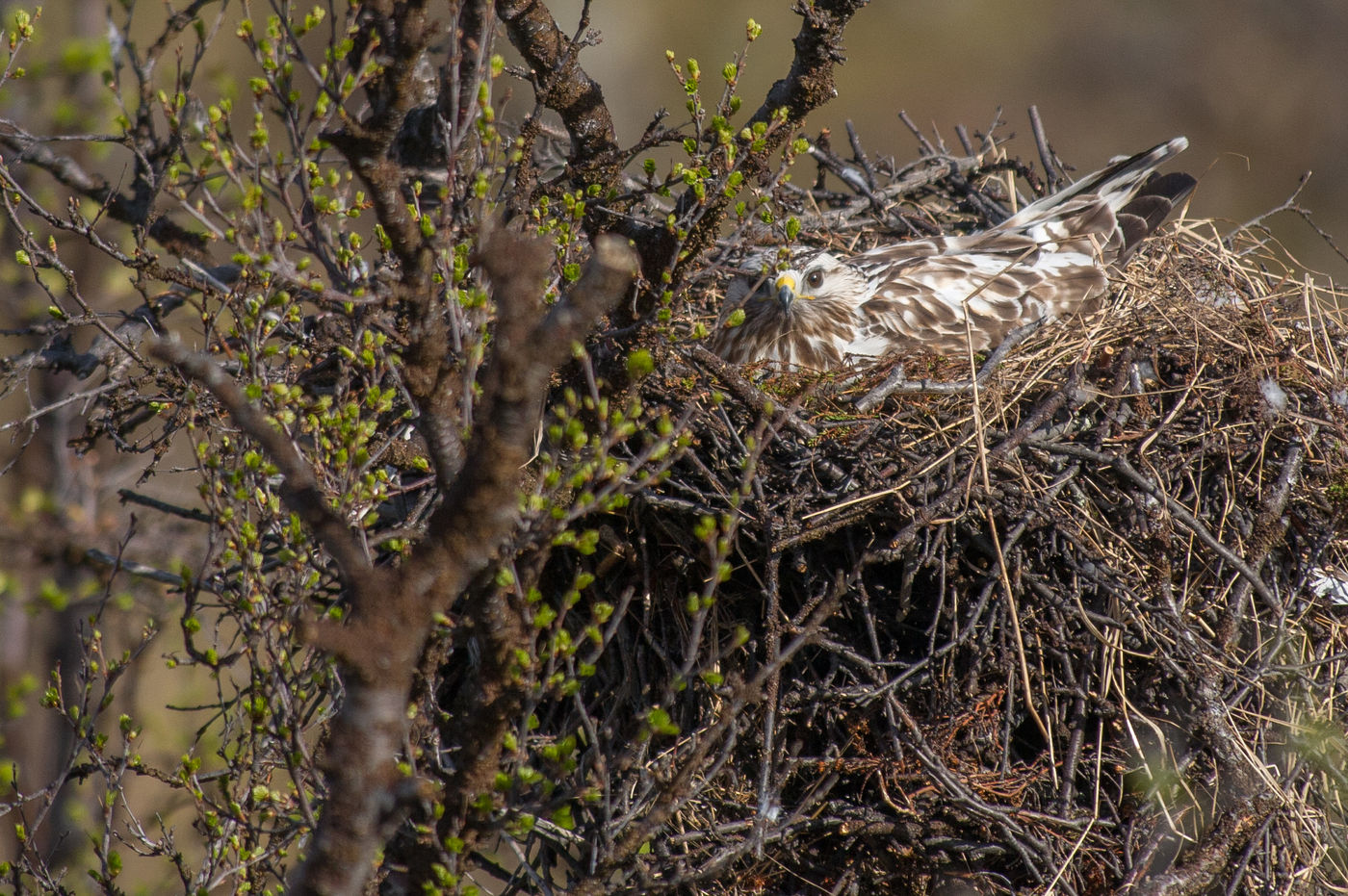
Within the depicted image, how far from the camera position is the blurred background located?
1039 centimetres

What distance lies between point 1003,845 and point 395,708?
2111 millimetres

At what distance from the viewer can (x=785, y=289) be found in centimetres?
412

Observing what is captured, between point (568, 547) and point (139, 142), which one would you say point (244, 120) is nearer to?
point (139, 142)

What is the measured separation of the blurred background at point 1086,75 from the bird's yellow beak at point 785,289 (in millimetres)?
6412

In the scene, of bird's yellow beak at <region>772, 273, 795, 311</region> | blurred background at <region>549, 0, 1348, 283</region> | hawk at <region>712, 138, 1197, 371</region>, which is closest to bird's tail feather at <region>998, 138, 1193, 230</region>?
hawk at <region>712, 138, 1197, 371</region>

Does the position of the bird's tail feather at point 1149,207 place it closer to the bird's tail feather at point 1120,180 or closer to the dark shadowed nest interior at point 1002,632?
the bird's tail feather at point 1120,180

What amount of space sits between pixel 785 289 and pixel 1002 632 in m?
1.50

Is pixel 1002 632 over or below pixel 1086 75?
below

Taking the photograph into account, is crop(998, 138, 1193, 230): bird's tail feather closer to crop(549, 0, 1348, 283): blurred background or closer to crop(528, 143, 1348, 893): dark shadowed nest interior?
crop(528, 143, 1348, 893): dark shadowed nest interior

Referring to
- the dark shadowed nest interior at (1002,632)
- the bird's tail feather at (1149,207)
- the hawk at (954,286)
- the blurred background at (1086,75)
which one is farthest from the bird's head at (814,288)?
the blurred background at (1086,75)

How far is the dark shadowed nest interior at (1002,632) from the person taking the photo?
3.16 meters

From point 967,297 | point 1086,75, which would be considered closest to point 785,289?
point 967,297

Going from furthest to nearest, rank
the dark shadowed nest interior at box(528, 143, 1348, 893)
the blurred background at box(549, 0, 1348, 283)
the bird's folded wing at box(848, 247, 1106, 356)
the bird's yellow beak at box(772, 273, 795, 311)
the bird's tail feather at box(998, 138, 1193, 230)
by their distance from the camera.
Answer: the blurred background at box(549, 0, 1348, 283), the bird's tail feather at box(998, 138, 1193, 230), the bird's folded wing at box(848, 247, 1106, 356), the bird's yellow beak at box(772, 273, 795, 311), the dark shadowed nest interior at box(528, 143, 1348, 893)

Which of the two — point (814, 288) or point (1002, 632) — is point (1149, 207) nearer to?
point (814, 288)
